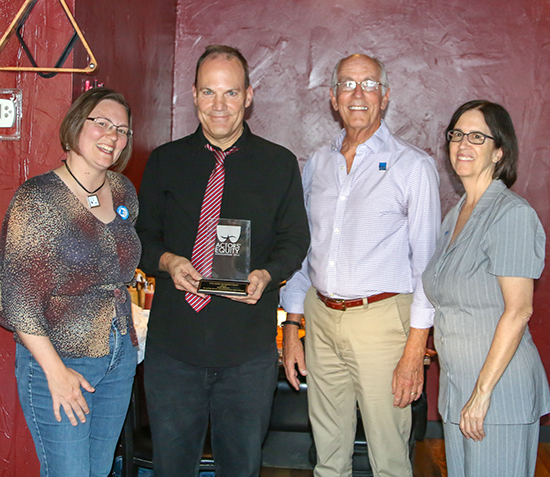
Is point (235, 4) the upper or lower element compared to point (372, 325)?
upper

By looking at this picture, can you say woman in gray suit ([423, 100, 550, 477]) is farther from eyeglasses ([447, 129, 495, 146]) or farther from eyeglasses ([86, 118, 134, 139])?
eyeglasses ([86, 118, 134, 139])

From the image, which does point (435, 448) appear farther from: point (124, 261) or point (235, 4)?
point (235, 4)

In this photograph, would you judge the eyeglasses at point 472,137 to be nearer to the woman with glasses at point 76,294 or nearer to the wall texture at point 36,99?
the woman with glasses at point 76,294

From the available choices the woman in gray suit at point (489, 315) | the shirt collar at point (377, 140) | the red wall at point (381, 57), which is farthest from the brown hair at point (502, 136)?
the red wall at point (381, 57)

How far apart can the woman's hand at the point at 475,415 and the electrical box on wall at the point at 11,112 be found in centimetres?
193

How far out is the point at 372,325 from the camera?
7.11 ft

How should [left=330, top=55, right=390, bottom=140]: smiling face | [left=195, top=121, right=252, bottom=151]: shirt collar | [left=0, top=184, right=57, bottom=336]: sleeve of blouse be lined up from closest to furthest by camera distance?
[left=0, top=184, right=57, bottom=336]: sleeve of blouse, [left=195, top=121, right=252, bottom=151]: shirt collar, [left=330, top=55, right=390, bottom=140]: smiling face

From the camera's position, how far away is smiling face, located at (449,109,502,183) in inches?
76.7

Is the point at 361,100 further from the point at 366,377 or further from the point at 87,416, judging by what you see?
the point at 87,416

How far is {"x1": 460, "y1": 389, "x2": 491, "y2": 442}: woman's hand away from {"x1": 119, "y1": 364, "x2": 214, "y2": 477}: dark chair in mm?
1216

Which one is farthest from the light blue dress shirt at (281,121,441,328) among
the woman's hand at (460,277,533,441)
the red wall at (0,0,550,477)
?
the red wall at (0,0,550,477)

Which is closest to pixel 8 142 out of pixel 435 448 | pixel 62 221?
pixel 62 221

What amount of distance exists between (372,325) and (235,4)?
2486 mm

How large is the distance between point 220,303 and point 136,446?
105 cm
